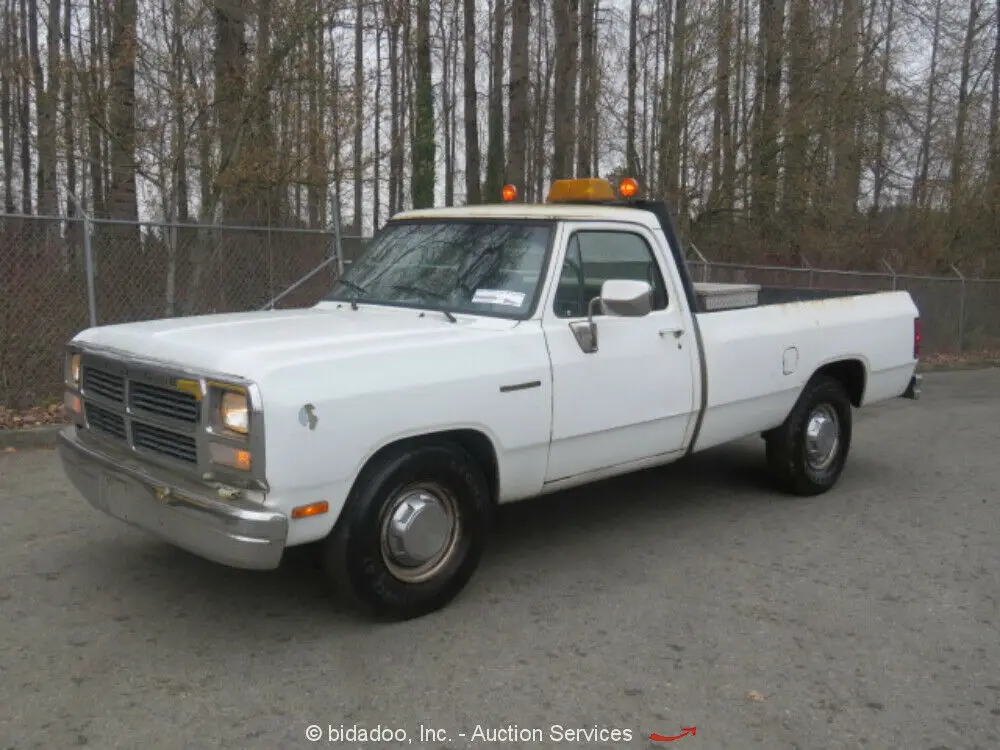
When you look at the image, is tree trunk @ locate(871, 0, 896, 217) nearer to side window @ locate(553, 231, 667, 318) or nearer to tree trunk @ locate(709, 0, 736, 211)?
tree trunk @ locate(709, 0, 736, 211)

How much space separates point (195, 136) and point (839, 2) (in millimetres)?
13036

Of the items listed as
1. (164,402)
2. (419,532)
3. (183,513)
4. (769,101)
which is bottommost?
(419,532)

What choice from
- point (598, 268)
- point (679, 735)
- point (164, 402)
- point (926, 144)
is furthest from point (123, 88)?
point (926, 144)

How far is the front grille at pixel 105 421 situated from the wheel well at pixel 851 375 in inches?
183

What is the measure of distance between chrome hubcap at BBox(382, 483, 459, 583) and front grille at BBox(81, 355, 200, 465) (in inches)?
34.6

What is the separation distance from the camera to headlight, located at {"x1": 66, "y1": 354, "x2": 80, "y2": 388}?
14.3 ft

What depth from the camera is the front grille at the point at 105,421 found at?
4070 millimetres

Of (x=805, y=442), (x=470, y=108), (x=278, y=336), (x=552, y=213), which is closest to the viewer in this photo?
(x=278, y=336)

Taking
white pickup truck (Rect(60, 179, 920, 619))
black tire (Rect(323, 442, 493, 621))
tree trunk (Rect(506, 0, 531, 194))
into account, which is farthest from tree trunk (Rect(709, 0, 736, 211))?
black tire (Rect(323, 442, 493, 621))

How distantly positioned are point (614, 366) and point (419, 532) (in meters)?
1.39

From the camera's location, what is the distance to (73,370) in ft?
14.4

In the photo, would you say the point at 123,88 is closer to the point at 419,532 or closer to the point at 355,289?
the point at 355,289

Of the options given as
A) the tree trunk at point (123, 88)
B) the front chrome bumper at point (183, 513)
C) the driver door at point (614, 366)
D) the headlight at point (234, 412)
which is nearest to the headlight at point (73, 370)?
the front chrome bumper at point (183, 513)

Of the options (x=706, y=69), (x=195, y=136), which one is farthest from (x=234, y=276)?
(x=706, y=69)
